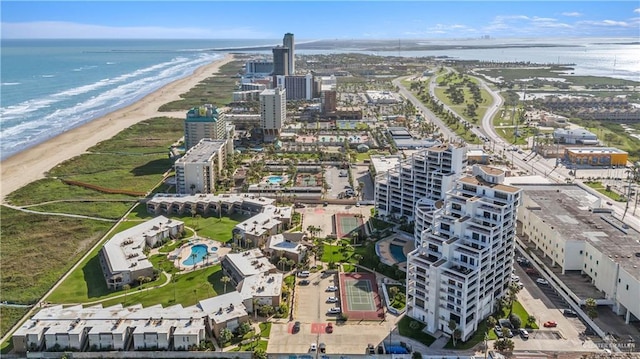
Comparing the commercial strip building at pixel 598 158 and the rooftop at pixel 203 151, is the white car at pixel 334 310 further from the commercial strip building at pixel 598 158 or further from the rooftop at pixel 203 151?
the commercial strip building at pixel 598 158

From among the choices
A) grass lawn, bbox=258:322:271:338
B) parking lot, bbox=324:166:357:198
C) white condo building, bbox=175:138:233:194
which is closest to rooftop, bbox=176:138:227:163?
white condo building, bbox=175:138:233:194

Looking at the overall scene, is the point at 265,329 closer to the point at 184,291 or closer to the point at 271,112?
the point at 184,291

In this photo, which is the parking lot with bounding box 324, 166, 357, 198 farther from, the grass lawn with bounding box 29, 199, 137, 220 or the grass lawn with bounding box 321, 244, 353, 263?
the grass lawn with bounding box 29, 199, 137, 220

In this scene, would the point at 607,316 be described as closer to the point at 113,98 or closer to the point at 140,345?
the point at 140,345

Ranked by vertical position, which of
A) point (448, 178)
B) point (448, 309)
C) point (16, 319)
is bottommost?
point (16, 319)

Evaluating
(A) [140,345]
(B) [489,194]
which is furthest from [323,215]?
(A) [140,345]

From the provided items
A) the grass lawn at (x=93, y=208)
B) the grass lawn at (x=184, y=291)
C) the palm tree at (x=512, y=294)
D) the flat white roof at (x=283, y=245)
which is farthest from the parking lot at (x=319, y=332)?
the grass lawn at (x=93, y=208)
